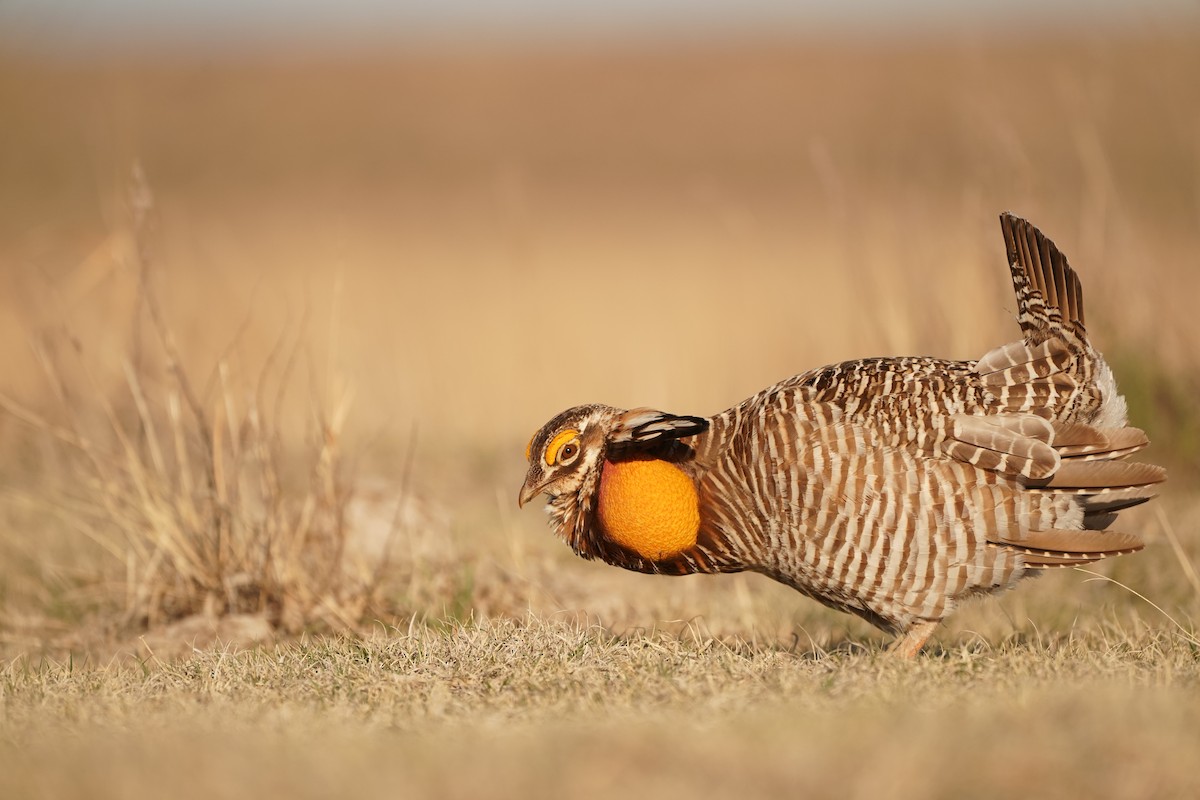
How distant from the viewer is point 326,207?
18.4m

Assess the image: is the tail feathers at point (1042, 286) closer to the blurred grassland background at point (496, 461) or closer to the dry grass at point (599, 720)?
the blurred grassland background at point (496, 461)

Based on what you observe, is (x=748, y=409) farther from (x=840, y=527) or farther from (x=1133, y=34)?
(x=1133, y=34)

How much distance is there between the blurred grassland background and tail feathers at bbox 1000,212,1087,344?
2.88 feet

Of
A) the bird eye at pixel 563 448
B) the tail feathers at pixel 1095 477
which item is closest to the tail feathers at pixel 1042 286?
the tail feathers at pixel 1095 477

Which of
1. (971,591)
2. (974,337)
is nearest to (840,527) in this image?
(971,591)

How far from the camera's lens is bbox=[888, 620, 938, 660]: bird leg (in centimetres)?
401

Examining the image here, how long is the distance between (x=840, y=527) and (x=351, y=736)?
5.38ft

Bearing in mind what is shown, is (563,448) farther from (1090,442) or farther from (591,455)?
(1090,442)

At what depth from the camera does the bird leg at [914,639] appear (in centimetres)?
401

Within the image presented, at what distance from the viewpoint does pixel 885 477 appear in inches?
150

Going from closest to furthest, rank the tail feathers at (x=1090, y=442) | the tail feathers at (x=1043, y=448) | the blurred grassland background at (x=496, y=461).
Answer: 1. the blurred grassland background at (x=496, y=461)
2. the tail feathers at (x=1043, y=448)
3. the tail feathers at (x=1090, y=442)

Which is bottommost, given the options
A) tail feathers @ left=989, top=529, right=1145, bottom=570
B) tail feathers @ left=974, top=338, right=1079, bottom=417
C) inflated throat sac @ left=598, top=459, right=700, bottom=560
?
tail feathers @ left=989, top=529, right=1145, bottom=570

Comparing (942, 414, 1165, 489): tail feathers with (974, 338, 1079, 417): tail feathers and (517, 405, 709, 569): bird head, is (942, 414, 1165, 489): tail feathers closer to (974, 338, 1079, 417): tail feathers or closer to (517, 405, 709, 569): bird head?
(974, 338, 1079, 417): tail feathers

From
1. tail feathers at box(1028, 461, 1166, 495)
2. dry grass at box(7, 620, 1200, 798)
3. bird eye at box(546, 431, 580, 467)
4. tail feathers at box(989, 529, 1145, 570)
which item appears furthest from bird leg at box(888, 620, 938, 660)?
bird eye at box(546, 431, 580, 467)
